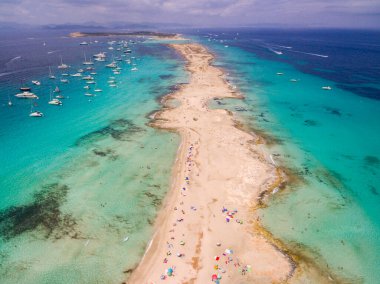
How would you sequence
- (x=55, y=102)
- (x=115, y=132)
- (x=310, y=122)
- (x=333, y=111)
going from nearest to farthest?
1. (x=115, y=132)
2. (x=310, y=122)
3. (x=333, y=111)
4. (x=55, y=102)

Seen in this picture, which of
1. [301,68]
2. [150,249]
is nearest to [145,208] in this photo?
[150,249]

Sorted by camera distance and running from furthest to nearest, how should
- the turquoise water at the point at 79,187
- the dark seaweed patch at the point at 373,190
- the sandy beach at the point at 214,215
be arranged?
the dark seaweed patch at the point at 373,190
the turquoise water at the point at 79,187
the sandy beach at the point at 214,215

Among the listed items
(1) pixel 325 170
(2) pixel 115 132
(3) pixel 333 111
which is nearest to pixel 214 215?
(1) pixel 325 170

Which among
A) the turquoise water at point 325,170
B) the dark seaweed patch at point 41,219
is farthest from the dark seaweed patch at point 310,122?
the dark seaweed patch at point 41,219

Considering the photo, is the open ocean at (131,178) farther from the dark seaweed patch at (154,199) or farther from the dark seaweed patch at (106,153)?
the dark seaweed patch at (106,153)

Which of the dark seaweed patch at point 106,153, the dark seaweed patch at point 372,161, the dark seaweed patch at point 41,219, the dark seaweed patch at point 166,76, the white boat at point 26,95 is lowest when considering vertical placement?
the dark seaweed patch at point 41,219

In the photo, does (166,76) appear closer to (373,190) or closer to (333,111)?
(333,111)

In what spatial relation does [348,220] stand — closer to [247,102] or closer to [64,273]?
[64,273]
